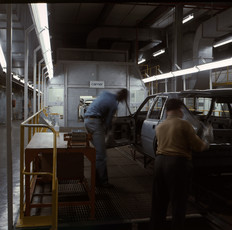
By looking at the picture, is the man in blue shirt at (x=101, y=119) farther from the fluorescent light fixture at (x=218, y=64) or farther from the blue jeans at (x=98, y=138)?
the fluorescent light fixture at (x=218, y=64)

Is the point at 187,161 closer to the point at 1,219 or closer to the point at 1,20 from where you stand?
the point at 1,219

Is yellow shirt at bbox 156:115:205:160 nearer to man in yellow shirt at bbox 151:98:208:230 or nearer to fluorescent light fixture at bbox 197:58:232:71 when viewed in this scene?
man in yellow shirt at bbox 151:98:208:230

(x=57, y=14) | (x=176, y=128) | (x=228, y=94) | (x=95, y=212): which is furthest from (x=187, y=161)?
(x=57, y=14)

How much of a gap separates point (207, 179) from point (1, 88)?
18272 millimetres

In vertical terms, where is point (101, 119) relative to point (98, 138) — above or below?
above

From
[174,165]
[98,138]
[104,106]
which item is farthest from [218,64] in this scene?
[174,165]

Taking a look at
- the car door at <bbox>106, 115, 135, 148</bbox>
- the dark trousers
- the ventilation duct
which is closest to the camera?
the dark trousers

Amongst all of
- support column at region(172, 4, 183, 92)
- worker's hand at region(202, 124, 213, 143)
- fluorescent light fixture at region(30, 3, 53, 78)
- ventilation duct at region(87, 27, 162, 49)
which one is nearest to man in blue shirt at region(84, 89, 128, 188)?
worker's hand at region(202, 124, 213, 143)

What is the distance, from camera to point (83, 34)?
23.4m

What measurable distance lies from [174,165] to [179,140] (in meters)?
0.32

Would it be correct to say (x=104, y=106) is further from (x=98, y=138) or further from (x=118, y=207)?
(x=118, y=207)

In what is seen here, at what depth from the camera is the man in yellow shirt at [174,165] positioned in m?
3.65

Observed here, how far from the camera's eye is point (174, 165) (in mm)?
3650

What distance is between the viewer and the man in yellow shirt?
365cm
